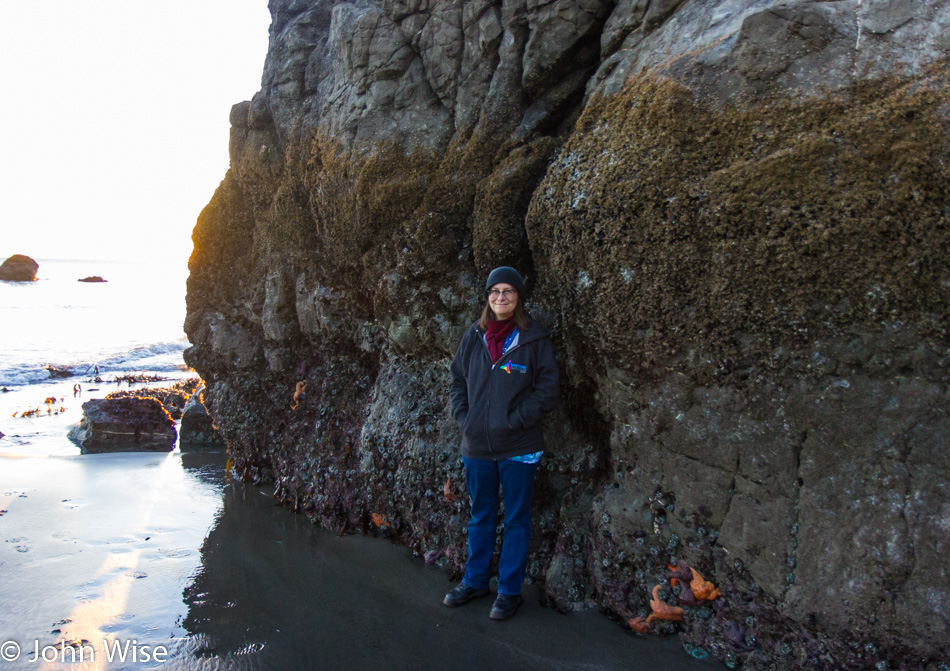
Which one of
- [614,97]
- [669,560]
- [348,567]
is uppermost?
[614,97]

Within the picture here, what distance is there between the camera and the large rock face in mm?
3391

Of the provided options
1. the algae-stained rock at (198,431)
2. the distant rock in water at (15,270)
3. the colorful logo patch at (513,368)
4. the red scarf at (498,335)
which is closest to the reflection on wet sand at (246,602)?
the colorful logo patch at (513,368)

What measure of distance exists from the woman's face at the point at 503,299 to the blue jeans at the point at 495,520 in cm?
111

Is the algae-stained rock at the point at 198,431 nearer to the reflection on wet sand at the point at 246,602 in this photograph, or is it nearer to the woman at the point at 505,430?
the reflection on wet sand at the point at 246,602

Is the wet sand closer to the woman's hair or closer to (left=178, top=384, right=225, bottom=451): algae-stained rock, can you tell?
the woman's hair

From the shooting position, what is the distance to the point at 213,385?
27.3 ft

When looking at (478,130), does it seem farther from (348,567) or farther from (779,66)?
(348,567)

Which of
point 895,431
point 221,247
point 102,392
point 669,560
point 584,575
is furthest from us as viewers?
point 102,392

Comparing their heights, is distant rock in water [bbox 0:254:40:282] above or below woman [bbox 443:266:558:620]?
above

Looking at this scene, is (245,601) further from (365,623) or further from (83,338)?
(83,338)

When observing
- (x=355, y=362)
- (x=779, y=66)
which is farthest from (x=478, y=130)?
(x=355, y=362)

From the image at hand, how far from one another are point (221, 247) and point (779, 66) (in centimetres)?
685

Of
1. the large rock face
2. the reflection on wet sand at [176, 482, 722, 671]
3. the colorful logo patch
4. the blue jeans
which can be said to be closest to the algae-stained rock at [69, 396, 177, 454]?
the reflection on wet sand at [176, 482, 722, 671]

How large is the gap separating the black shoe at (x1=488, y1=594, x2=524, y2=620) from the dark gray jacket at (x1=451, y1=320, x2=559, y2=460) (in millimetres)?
1012
